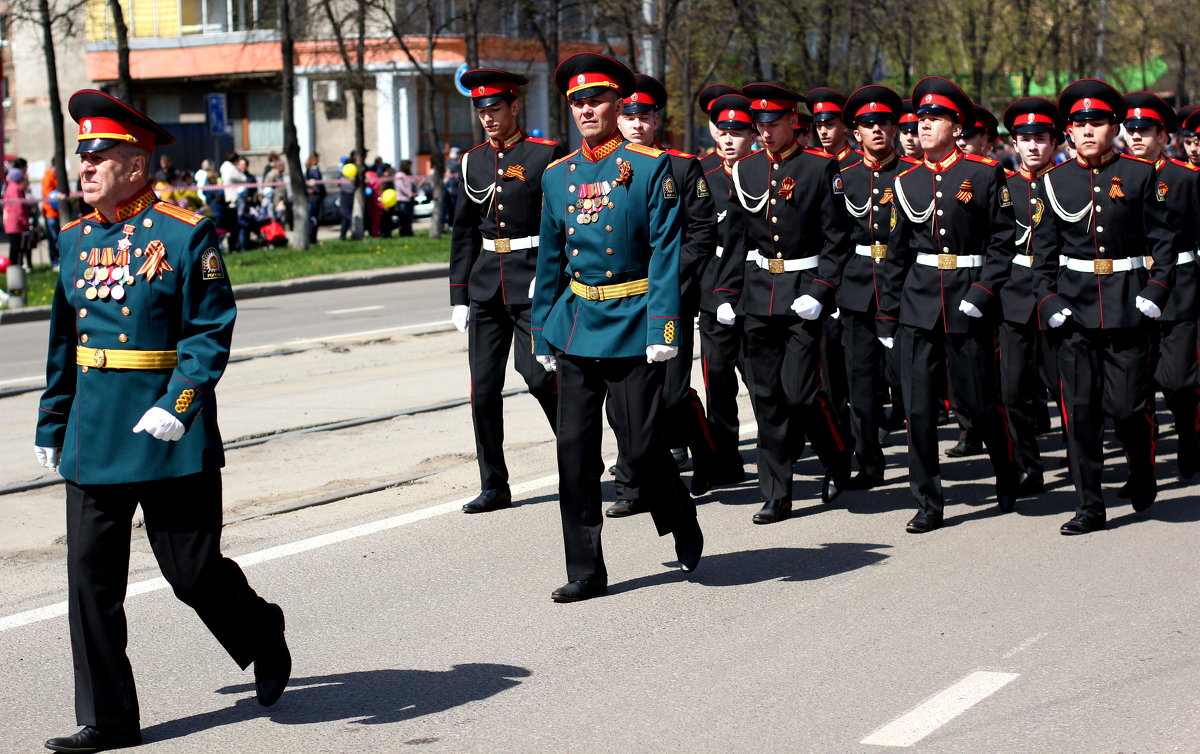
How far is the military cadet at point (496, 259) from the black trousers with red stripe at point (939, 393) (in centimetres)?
170

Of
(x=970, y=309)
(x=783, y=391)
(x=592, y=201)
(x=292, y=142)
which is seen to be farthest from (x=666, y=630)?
(x=292, y=142)

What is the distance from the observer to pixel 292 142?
1074 inches

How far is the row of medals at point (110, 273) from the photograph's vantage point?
16.7ft

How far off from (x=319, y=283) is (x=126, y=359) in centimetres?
1804

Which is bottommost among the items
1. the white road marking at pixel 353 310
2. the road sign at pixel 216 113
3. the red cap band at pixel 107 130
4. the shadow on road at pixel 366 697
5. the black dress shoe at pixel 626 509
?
the white road marking at pixel 353 310

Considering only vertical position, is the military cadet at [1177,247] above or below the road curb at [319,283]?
above

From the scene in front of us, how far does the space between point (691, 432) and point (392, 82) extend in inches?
1611

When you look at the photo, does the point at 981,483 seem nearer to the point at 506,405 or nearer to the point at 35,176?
the point at 506,405

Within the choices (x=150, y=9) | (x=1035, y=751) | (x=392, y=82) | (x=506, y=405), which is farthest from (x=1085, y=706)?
(x=150, y=9)

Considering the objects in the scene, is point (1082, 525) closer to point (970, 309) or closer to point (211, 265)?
point (970, 309)

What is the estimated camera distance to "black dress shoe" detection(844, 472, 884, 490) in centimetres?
895

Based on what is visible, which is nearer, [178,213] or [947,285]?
[178,213]

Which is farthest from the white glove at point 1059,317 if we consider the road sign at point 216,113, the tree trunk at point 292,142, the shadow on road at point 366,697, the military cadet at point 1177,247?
the road sign at point 216,113

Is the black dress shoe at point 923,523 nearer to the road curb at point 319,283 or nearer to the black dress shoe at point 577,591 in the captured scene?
the black dress shoe at point 577,591
